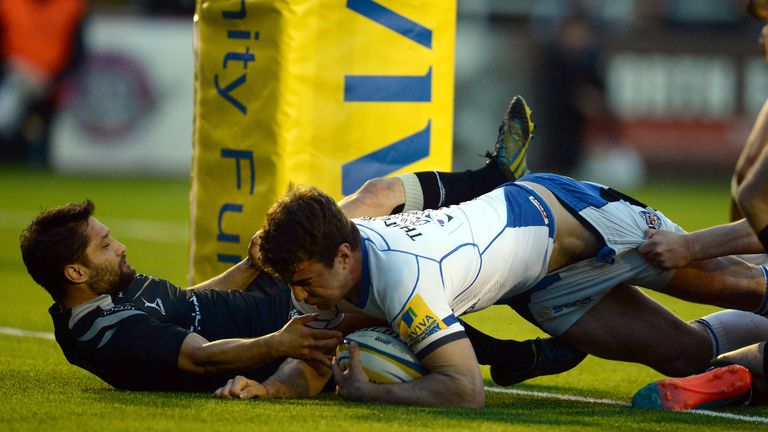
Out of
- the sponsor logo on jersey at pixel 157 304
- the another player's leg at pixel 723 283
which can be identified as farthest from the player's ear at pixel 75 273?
the another player's leg at pixel 723 283

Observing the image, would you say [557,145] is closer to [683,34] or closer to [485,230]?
[683,34]

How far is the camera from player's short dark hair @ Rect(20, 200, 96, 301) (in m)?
5.45

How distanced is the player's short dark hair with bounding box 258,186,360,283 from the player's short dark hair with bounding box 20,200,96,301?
0.90 meters

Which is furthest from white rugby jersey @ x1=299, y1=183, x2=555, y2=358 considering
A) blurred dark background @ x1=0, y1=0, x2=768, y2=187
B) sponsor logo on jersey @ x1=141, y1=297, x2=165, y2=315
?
blurred dark background @ x1=0, y1=0, x2=768, y2=187

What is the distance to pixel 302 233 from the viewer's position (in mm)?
4902

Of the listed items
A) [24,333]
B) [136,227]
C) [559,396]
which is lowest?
[136,227]

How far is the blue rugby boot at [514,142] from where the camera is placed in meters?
6.61

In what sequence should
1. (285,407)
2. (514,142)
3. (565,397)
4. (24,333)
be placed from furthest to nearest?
1. (24,333)
2. (514,142)
3. (565,397)
4. (285,407)

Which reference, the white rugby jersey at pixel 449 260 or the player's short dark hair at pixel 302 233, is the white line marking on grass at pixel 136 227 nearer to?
the white rugby jersey at pixel 449 260

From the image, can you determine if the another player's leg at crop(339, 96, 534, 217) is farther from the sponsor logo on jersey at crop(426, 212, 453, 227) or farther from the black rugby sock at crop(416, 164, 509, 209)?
the sponsor logo on jersey at crop(426, 212, 453, 227)

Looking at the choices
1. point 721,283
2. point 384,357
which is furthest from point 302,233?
point 721,283

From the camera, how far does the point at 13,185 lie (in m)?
18.0

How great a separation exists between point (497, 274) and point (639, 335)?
895 mm

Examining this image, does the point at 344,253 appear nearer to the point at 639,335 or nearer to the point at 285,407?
the point at 285,407
